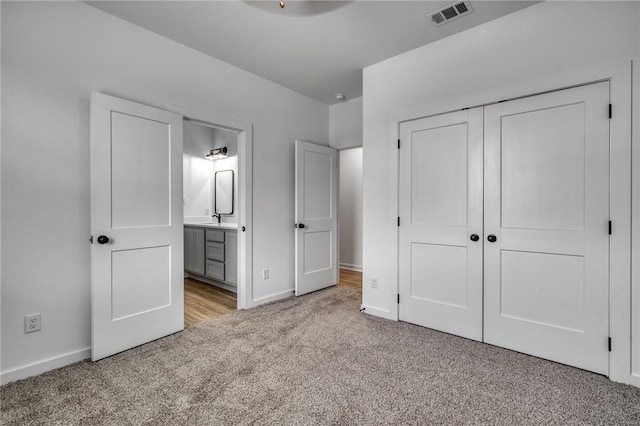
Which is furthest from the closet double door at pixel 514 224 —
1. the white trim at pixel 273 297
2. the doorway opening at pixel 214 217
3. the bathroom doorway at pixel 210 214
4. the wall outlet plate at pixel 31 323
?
the wall outlet plate at pixel 31 323

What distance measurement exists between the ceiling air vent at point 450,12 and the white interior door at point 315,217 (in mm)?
1888

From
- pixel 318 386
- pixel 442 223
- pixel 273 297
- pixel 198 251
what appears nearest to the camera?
pixel 318 386

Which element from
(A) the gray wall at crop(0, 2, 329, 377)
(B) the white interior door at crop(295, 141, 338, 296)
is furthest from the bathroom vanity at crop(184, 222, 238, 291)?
(A) the gray wall at crop(0, 2, 329, 377)

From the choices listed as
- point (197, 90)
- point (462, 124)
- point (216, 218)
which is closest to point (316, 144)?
point (197, 90)

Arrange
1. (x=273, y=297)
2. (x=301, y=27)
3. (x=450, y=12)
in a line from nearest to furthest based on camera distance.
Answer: (x=450, y=12)
(x=301, y=27)
(x=273, y=297)

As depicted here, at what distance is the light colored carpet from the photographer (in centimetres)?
159

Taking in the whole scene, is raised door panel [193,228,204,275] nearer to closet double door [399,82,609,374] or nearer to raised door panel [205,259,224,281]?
raised door panel [205,259,224,281]

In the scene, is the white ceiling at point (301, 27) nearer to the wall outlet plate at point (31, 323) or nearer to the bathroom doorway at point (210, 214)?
the bathroom doorway at point (210, 214)

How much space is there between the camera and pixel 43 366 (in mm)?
2041

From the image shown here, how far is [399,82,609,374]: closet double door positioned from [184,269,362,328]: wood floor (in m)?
1.66

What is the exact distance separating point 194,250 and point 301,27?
11.2 ft

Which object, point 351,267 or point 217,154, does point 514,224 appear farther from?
point 217,154

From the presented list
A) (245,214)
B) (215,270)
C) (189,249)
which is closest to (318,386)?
(245,214)

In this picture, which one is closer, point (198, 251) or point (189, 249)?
point (198, 251)
